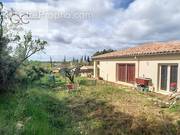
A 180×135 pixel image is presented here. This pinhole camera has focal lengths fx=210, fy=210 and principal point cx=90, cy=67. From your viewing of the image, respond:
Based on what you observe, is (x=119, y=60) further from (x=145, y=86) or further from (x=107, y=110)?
(x=107, y=110)

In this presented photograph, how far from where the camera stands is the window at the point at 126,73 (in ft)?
65.6

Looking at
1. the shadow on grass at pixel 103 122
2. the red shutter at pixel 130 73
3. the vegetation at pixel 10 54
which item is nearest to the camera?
the shadow on grass at pixel 103 122

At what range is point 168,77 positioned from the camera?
14688 mm

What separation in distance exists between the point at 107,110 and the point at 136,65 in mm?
9660

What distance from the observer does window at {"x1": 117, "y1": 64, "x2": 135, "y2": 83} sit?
20000 mm

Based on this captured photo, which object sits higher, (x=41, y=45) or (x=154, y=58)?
(x=41, y=45)

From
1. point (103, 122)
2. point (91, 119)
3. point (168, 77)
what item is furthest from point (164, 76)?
point (103, 122)

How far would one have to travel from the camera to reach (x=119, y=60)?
22.8 m

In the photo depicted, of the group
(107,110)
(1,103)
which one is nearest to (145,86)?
(107,110)

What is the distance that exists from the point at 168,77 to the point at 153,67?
1794 millimetres

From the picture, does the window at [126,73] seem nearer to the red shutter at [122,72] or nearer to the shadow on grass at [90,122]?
the red shutter at [122,72]

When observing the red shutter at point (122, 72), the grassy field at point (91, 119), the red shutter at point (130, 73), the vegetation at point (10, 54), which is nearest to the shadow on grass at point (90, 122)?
the grassy field at point (91, 119)

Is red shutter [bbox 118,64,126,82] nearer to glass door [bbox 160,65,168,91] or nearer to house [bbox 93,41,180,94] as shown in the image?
house [bbox 93,41,180,94]

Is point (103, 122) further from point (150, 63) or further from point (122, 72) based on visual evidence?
point (122, 72)
